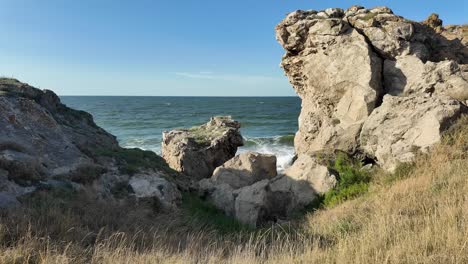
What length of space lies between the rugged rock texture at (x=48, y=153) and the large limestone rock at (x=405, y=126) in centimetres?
650

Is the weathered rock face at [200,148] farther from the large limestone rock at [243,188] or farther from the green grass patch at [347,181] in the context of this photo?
the green grass patch at [347,181]

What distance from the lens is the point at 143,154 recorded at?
12.7 meters

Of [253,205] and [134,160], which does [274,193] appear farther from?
[134,160]

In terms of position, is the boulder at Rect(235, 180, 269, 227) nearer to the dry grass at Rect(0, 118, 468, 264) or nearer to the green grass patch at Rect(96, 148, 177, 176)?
the dry grass at Rect(0, 118, 468, 264)

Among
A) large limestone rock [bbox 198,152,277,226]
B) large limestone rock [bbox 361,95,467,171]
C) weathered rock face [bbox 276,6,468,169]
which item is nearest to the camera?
large limestone rock [bbox 361,95,467,171]

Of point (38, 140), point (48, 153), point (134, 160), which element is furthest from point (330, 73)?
point (38, 140)

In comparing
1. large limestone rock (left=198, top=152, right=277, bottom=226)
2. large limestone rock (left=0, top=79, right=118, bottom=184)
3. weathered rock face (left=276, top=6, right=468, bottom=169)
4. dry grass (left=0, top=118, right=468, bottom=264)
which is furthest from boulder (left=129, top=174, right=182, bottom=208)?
weathered rock face (left=276, top=6, right=468, bottom=169)

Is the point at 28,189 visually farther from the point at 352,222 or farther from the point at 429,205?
the point at 429,205

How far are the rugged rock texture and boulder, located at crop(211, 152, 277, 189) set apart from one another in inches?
93.1

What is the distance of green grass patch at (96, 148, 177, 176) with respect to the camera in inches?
437

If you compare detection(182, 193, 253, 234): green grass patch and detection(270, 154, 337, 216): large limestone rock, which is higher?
detection(270, 154, 337, 216): large limestone rock

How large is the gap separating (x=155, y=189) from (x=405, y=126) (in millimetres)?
7596

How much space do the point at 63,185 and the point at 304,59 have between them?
1184 cm

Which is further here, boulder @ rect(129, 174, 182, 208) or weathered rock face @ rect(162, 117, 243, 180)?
weathered rock face @ rect(162, 117, 243, 180)
